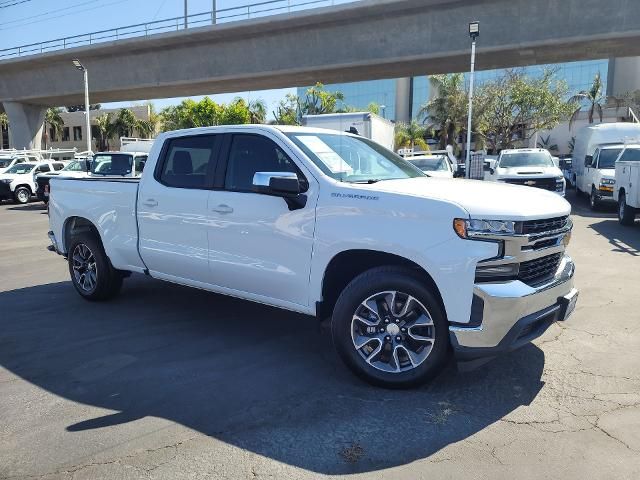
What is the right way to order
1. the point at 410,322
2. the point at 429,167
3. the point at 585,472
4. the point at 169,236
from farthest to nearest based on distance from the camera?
the point at 429,167
the point at 169,236
the point at 410,322
the point at 585,472

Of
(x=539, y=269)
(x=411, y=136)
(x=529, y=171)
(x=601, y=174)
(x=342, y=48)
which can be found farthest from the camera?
(x=411, y=136)

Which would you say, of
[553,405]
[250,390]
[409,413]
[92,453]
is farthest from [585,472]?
[92,453]

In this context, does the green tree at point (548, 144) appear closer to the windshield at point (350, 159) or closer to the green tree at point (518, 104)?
the green tree at point (518, 104)

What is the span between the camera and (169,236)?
209 inches

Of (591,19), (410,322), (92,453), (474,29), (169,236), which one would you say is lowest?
(92,453)

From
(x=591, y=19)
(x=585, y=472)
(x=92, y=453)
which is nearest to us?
(x=585, y=472)

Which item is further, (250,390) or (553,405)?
(250,390)

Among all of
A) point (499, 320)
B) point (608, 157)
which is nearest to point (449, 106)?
point (608, 157)

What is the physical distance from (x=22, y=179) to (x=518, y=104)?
32.5 m

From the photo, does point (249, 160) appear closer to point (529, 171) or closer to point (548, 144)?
point (529, 171)

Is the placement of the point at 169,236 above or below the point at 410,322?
above

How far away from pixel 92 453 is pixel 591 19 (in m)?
22.9

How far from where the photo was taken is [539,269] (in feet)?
12.8

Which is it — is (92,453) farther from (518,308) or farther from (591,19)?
(591,19)
